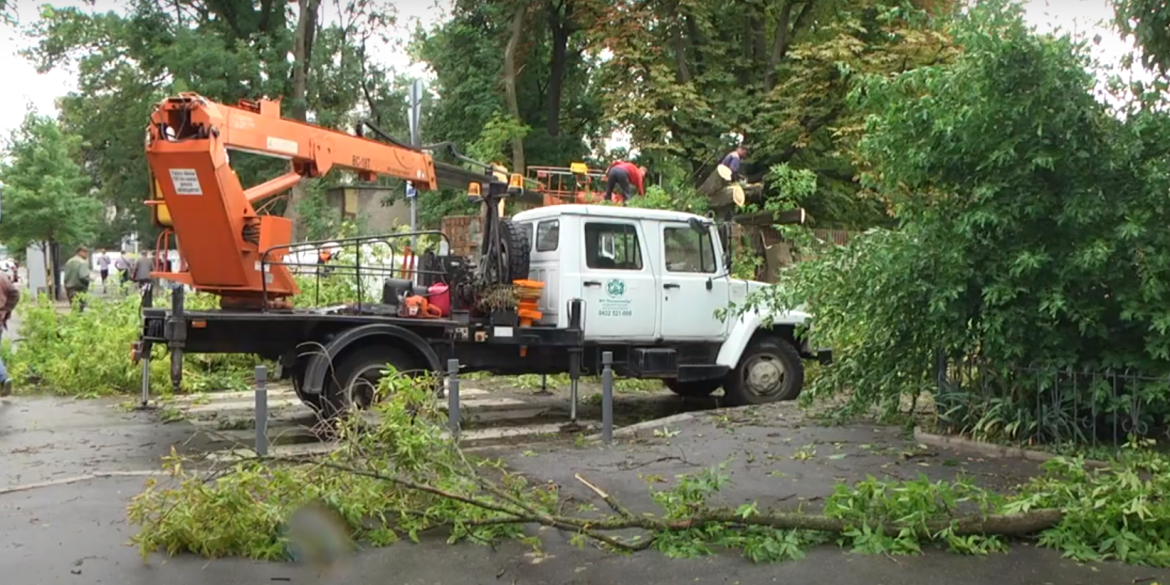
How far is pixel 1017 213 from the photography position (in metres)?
7.89

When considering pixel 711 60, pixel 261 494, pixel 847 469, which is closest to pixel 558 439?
pixel 847 469

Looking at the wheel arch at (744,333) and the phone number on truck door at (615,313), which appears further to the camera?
the wheel arch at (744,333)

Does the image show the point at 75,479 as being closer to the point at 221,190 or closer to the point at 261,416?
the point at 261,416

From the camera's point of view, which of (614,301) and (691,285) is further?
(691,285)

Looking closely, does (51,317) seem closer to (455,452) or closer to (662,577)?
(455,452)

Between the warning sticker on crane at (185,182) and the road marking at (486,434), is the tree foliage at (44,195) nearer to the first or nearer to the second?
the warning sticker on crane at (185,182)

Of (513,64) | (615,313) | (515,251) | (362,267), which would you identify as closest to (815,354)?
(615,313)

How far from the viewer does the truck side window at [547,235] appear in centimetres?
1102

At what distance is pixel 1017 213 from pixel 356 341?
6098 mm

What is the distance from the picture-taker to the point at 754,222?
1741 centimetres

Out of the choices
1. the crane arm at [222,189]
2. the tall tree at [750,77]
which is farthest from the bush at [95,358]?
the tall tree at [750,77]

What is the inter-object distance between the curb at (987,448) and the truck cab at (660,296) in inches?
86.7

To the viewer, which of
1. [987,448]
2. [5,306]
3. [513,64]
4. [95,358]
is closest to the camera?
[987,448]

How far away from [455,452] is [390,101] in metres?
34.9
